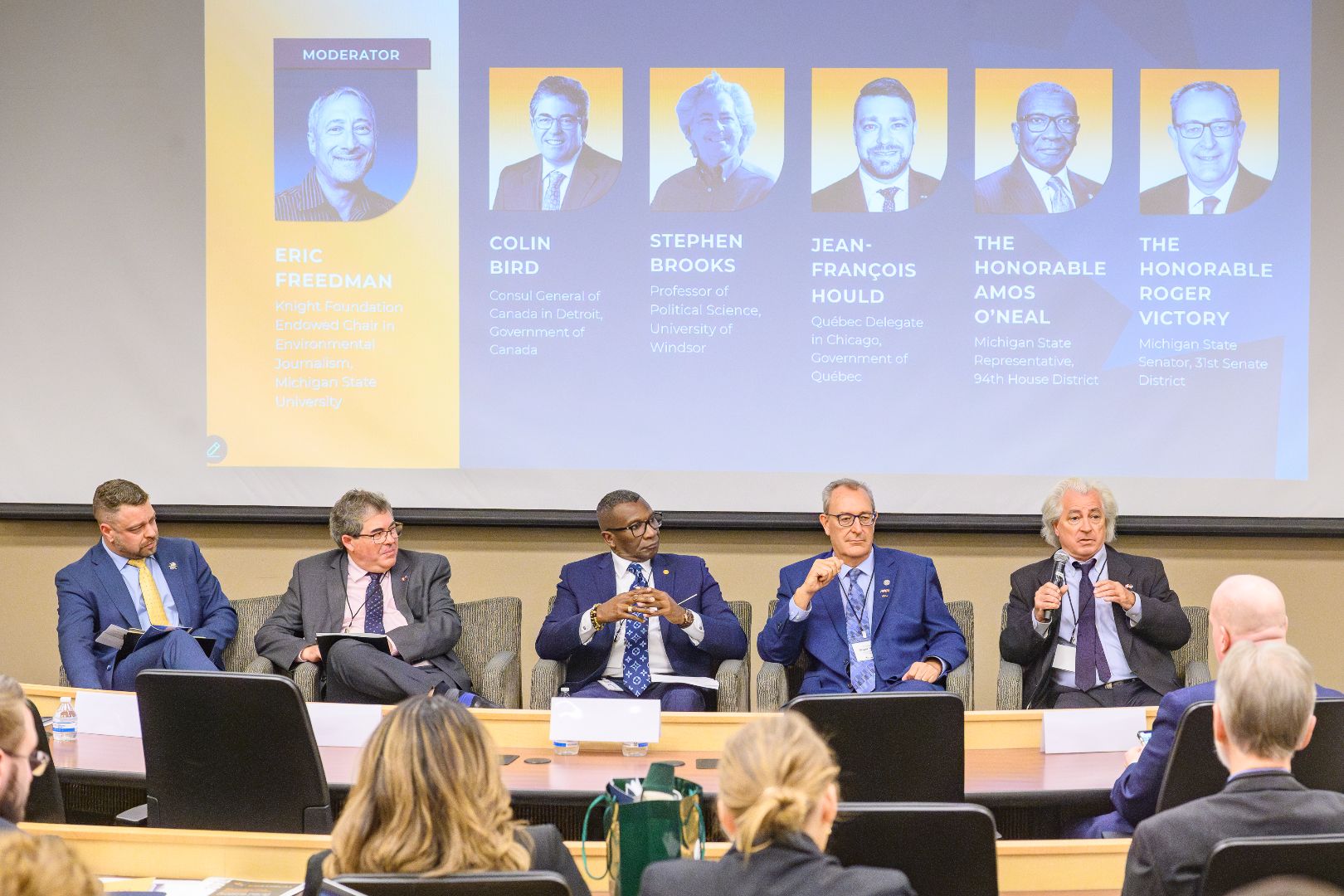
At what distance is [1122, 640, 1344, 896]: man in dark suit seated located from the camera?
1.86 m

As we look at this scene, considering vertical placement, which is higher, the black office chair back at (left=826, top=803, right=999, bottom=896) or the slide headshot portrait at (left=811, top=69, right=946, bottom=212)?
the slide headshot portrait at (left=811, top=69, right=946, bottom=212)

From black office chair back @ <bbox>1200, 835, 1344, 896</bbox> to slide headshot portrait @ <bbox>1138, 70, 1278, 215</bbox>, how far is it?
348 centimetres

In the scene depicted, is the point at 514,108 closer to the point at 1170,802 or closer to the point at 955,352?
the point at 955,352

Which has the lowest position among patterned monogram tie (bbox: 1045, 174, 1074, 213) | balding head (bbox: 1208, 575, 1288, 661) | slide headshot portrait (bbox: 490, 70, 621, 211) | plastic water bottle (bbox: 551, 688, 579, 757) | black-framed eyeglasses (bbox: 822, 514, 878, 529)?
plastic water bottle (bbox: 551, 688, 579, 757)

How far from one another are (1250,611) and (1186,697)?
0.27 meters

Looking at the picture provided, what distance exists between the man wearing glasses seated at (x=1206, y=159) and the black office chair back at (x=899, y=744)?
9.24 feet

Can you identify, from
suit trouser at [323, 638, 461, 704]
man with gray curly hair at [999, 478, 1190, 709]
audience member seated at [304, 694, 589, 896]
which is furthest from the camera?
man with gray curly hair at [999, 478, 1190, 709]

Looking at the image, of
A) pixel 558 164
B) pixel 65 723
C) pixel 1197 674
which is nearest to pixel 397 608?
pixel 65 723

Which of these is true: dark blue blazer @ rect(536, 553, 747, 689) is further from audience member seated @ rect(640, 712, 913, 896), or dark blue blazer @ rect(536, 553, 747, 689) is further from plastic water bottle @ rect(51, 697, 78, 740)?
audience member seated @ rect(640, 712, 913, 896)

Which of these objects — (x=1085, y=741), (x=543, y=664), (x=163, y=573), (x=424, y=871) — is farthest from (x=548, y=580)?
(x=424, y=871)

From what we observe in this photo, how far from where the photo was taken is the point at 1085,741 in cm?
307

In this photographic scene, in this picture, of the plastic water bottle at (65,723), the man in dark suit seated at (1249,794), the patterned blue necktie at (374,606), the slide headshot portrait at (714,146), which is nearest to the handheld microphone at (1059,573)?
the slide headshot portrait at (714,146)

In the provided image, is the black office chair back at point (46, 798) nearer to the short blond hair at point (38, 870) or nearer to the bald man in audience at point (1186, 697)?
the short blond hair at point (38, 870)

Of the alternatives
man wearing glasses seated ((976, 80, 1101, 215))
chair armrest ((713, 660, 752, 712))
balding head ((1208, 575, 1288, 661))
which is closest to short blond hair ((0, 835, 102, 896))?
balding head ((1208, 575, 1288, 661))
